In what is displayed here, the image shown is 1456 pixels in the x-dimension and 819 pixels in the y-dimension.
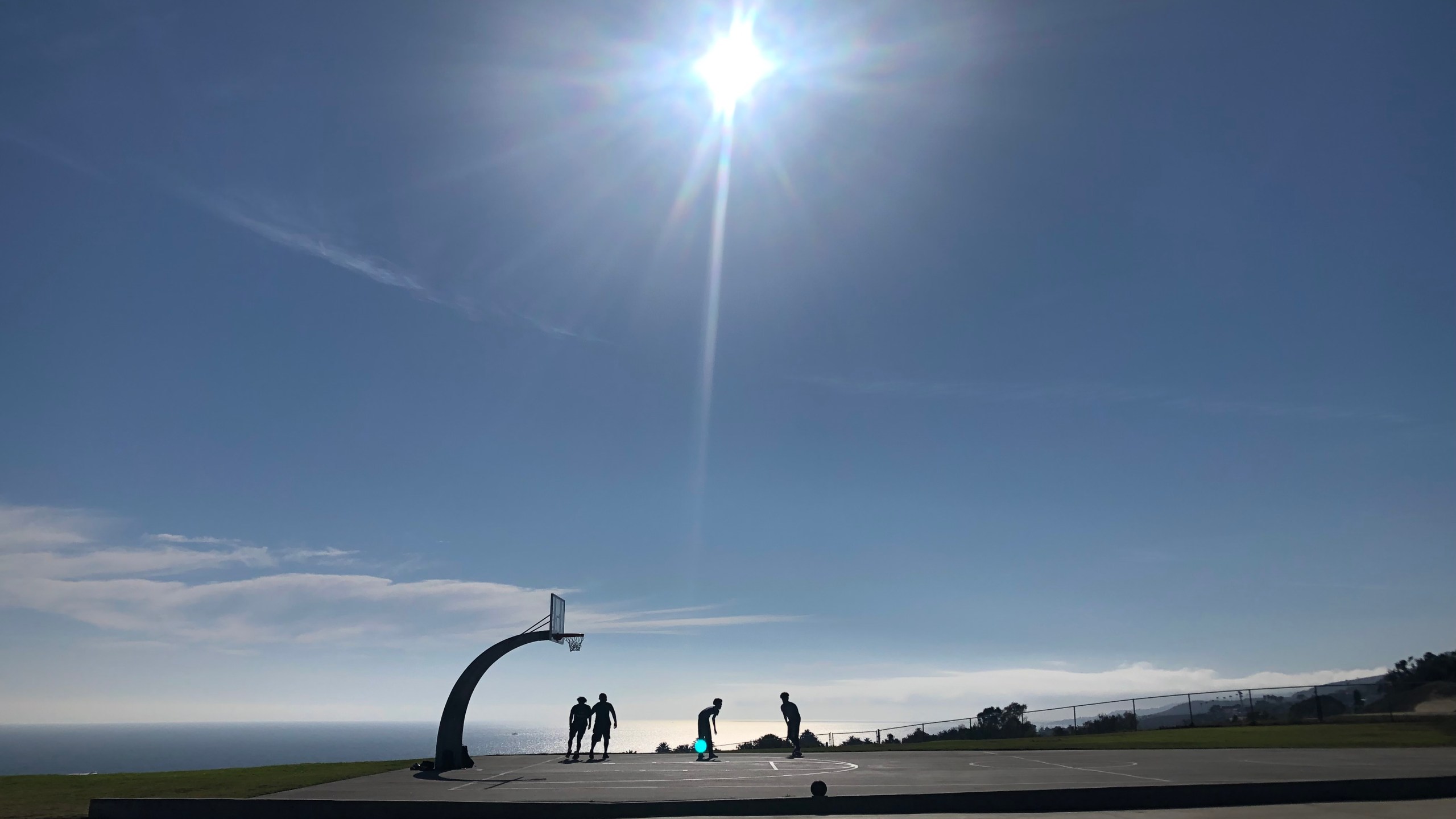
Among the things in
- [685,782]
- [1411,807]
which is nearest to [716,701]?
[685,782]

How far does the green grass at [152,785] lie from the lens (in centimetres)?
1539

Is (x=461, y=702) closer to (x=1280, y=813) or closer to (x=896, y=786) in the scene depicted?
(x=896, y=786)

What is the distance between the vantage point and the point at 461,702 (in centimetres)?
2391

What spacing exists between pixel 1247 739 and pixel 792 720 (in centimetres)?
1556

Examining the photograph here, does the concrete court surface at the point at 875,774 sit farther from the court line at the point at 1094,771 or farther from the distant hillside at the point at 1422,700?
→ the distant hillside at the point at 1422,700

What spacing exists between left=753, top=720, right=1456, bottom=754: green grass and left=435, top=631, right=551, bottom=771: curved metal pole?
953 centimetres

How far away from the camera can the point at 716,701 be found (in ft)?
85.6

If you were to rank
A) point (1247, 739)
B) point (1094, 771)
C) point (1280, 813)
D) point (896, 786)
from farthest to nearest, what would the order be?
point (1247, 739), point (1094, 771), point (896, 786), point (1280, 813)

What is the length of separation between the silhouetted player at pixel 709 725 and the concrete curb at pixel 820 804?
11.0 meters

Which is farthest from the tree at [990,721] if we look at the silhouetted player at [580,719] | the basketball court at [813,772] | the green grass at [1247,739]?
the silhouetted player at [580,719]

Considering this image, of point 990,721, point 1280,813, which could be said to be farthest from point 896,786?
point 990,721

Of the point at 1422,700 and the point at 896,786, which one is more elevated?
the point at 896,786

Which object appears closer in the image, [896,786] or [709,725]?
[896,786]

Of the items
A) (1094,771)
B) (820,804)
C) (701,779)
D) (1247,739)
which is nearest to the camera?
(820,804)
